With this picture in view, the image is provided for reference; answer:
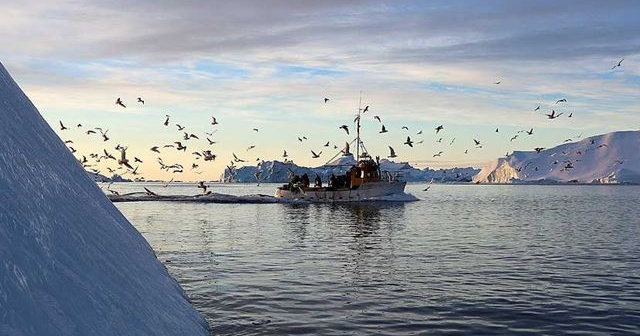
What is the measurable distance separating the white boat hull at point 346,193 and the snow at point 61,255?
67247mm

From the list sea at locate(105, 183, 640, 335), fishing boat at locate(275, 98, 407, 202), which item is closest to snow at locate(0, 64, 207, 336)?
sea at locate(105, 183, 640, 335)

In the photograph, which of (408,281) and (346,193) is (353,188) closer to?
(346,193)

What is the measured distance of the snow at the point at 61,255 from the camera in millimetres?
5066

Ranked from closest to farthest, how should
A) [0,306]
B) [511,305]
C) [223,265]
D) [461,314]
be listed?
[0,306]
[461,314]
[511,305]
[223,265]

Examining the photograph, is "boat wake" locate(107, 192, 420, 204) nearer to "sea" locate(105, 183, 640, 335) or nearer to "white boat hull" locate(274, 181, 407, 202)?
"white boat hull" locate(274, 181, 407, 202)

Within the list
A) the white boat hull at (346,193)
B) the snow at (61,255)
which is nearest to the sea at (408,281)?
the snow at (61,255)

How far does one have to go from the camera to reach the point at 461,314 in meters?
13.9

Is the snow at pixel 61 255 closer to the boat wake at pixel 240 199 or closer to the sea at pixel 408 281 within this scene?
the sea at pixel 408 281

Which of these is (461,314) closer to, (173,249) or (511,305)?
(511,305)

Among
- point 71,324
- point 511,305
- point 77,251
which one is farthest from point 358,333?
point 71,324

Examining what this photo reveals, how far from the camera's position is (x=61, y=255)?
6305 millimetres

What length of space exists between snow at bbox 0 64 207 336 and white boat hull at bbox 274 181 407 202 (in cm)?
6725

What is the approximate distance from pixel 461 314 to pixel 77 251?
31.8ft

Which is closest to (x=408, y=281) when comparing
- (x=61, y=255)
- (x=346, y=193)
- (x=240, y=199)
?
(x=61, y=255)
